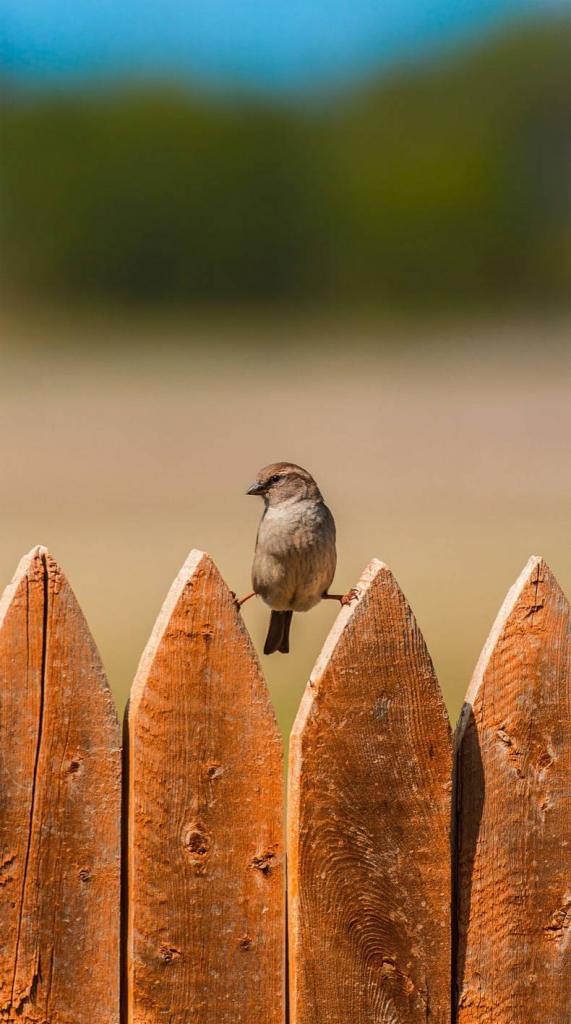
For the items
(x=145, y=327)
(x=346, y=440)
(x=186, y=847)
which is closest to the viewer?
(x=186, y=847)

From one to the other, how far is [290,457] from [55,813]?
12427 millimetres

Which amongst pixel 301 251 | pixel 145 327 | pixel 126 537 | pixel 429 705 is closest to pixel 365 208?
pixel 301 251

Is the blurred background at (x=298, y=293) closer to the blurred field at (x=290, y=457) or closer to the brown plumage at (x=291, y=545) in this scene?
the blurred field at (x=290, y=457)

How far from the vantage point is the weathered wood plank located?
2.35 m

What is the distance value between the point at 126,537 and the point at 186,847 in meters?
11.6

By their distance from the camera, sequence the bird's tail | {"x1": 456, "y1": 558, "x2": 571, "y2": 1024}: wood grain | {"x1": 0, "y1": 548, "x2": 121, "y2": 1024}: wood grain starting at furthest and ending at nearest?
the bird's tail < {"x1": 456, "y1": 558, "x2": 571, "y2": 1024}: wood grain < {"x1": 0, "y1": 548, "x2": 121, "y2": 1024}: wood grain

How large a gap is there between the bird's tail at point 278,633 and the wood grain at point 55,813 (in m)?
2.14

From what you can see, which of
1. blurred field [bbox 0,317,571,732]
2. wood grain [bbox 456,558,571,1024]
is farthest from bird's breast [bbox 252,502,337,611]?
wood grain [bbox 456,558,571,1024]

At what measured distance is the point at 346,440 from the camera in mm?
19141

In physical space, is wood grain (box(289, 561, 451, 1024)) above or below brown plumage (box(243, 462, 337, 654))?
below

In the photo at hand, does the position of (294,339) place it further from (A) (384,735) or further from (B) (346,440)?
(A) (384,735)

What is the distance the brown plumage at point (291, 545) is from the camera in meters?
4.16

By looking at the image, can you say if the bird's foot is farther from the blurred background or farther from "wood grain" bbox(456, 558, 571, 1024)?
the blurred background

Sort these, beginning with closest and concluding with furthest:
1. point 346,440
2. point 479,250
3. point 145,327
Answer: point 346,440 < point 145,327 < point 479,250
